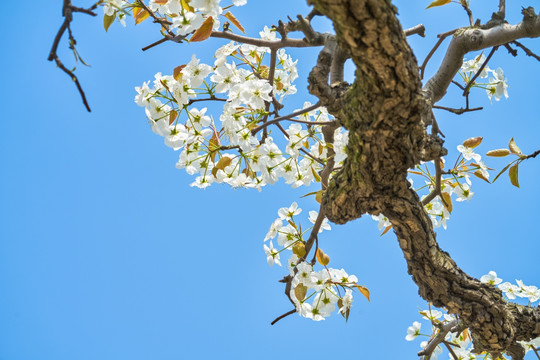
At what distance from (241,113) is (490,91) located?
0.89 metres

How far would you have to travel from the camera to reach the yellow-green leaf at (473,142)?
4.81 ft

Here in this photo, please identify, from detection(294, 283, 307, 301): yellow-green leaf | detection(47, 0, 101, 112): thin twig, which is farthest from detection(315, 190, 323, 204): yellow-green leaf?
detection(47, 0, 101, 112): thin twig

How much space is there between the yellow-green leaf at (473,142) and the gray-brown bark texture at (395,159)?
0.82 feet

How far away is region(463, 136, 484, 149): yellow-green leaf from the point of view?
1465 mm

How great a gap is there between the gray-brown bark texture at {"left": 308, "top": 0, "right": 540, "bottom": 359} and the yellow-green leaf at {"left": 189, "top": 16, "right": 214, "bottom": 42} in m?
0.29

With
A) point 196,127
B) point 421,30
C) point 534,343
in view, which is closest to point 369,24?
point 421,30

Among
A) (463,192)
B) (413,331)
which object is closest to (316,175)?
(463,192)

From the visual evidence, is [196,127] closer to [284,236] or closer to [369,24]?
[284,236]

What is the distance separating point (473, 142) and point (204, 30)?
86cm

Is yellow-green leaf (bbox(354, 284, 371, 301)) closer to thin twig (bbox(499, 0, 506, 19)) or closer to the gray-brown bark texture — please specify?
the gray-brown bark texture

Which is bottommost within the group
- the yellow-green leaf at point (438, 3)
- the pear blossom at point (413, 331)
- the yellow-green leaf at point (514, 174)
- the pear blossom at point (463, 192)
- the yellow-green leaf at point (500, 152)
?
the pear blossom at point (413, 331)

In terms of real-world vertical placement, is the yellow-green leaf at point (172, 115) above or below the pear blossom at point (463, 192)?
above

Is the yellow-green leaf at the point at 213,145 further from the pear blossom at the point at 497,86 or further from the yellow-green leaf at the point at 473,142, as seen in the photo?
the pear blossom at the point at 497,86

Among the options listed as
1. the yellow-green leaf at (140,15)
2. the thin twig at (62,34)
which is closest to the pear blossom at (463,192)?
the yellow-green leaf at (140,15)
